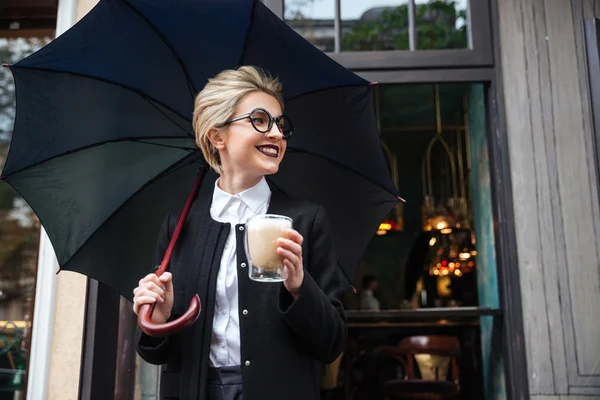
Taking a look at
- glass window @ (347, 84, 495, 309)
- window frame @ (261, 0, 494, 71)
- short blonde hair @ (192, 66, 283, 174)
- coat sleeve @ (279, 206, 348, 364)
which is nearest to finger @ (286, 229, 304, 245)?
coat sleeve @ (279, 206, 348, 364)

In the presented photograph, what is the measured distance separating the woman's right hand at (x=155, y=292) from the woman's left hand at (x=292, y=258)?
320mm

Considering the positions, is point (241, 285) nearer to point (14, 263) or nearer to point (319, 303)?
point (319, 303)

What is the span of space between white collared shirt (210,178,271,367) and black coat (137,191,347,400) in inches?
1.1

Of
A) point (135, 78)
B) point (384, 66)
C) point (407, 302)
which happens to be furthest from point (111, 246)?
point (407, 302)

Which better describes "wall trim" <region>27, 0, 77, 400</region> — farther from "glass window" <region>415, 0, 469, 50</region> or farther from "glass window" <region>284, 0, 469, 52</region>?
"glass window" <region>415, 0, 469, 50</region>

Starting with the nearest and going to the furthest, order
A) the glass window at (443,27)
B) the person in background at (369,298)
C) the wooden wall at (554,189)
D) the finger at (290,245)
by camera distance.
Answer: the finger at (290,245) < the wooden wall at (554,189) < the glass window at (443,27) < the person in background at (369,298)

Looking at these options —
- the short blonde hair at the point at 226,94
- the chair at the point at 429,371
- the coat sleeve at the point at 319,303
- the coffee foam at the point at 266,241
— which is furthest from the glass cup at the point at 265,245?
the chair at the point at 429,371

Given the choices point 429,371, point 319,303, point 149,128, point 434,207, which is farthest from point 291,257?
point 434,207

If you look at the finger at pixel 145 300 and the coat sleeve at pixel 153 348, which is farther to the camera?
the coat sleeve at pixel 153 348

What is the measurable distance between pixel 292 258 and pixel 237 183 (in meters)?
0.50

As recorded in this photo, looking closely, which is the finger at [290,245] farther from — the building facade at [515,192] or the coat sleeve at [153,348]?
the building facade at [515,192]

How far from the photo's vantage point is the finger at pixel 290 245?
1.49m

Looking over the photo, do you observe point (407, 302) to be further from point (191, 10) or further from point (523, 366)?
point (191, 10)

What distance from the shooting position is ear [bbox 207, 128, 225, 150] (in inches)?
75.9
